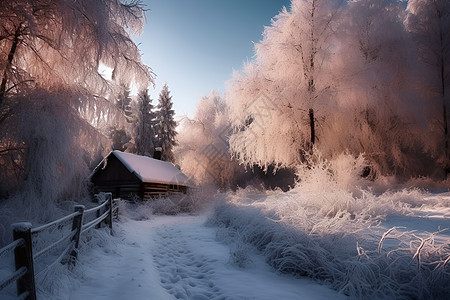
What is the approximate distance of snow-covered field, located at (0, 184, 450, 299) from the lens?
2.82 m

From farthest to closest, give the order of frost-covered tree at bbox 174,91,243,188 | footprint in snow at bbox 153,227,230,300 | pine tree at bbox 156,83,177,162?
pine tree at bbox 156,83,177,162
frost-covered tree at bbox 174,91,243,188
footprint in snow at bbox 153,227,230,300

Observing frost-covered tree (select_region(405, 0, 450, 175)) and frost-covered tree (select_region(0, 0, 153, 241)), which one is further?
frost-covered tree (select_region(405, 0, 450, 175))

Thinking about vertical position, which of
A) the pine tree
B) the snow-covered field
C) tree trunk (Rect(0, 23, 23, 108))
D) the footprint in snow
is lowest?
the footprint in snow

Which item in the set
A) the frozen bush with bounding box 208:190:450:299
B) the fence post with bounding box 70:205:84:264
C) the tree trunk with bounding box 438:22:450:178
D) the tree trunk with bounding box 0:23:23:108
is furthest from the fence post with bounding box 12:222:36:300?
the tree trunk with bounding box 438:22:450:178

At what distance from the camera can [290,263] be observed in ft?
12.2

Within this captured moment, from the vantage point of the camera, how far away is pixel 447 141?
38.2 feet

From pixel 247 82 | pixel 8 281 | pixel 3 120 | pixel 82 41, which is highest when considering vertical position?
pixel 247 82

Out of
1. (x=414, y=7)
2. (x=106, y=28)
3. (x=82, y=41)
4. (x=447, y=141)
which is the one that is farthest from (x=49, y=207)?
(x=414, y=7)

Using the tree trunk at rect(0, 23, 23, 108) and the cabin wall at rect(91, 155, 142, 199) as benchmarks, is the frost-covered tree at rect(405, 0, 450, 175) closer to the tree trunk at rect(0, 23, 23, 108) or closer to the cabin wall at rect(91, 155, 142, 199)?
the tree trunk at rect(0, 23, 23, 108)

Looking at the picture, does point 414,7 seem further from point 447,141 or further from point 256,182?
point 256,182

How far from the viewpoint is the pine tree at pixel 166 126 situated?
91.4 feet

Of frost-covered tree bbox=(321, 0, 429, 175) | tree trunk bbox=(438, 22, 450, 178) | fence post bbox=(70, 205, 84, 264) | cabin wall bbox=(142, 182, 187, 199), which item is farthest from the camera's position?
cabin wall bbox=(142, 182, 187, 199)

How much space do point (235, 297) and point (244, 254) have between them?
3.67 ft

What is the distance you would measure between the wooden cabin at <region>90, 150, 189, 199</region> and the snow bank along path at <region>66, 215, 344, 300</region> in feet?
35.6
